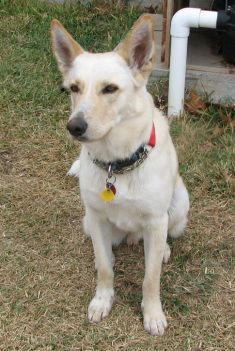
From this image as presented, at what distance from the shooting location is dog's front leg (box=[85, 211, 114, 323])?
2689 mm

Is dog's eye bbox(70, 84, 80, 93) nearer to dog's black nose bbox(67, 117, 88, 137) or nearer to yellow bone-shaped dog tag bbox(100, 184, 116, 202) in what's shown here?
dog's black nose bbox(67, 117, 88, 137)

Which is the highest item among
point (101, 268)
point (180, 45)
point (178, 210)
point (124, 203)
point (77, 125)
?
point (77, 125)

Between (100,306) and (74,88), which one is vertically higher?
(74,88)

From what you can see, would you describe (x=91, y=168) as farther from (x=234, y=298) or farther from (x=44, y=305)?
(x=234, y=298)

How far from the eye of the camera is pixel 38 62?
4.91m

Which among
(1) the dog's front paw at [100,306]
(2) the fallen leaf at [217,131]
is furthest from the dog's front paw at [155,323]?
(2) the fallen leaf at [217,131]

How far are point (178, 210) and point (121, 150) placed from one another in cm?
66

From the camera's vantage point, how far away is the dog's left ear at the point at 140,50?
7.52 ft

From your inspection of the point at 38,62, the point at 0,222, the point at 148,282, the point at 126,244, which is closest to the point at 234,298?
the point at 148,282

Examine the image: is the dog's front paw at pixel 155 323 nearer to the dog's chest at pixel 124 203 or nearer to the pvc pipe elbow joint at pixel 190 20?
the dog's chest at pixel 124 203

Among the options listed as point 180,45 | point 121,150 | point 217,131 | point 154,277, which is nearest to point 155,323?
point 154,277

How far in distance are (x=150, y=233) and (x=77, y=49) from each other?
925 mm

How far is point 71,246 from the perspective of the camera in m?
3.22

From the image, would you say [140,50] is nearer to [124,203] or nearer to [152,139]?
[152,139]
